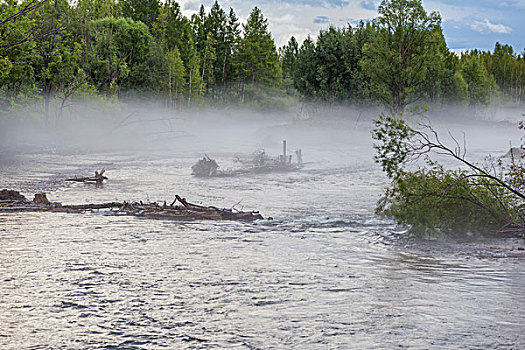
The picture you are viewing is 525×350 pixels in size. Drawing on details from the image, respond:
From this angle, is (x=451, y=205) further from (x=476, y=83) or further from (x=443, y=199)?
(x=476, y=83)

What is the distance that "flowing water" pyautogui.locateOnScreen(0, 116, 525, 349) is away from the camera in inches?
269

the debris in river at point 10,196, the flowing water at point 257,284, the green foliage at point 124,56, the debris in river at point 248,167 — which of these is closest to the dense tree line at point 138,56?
the green foliage at point 124,56

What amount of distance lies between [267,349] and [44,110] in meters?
49.0

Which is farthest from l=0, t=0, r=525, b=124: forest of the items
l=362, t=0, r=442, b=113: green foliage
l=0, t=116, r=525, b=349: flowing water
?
l=0, t=116, r=525, b=349: flowing water

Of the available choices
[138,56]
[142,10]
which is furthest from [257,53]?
[138,56]

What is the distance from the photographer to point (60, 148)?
4447 cm

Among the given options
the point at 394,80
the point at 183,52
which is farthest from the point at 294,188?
the point at 183,52

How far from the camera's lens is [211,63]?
92500mm

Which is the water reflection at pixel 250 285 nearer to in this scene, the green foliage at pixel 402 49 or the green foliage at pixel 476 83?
the green foliage at pixel 402 49

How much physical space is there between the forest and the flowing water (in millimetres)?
15181

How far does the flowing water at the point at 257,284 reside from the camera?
6.82m

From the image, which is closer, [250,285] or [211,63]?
[250,285]

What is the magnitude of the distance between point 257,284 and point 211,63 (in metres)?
85.7

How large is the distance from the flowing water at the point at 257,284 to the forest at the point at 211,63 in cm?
1518
